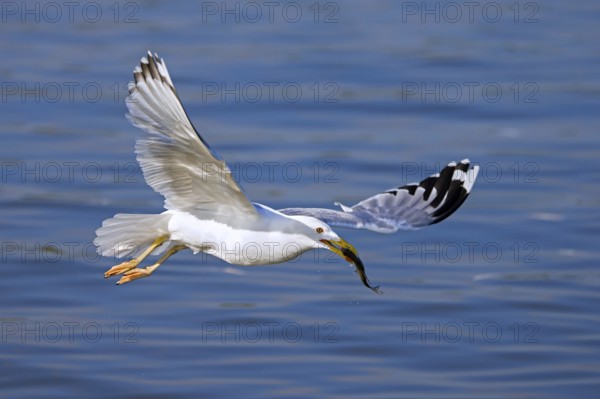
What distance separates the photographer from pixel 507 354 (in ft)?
41.1

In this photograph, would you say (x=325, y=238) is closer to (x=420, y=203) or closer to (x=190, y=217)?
(x=190, y=217)

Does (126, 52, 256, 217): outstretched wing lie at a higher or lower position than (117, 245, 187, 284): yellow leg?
higher

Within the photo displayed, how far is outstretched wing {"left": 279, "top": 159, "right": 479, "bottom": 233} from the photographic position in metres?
11.2

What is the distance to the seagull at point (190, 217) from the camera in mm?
8812

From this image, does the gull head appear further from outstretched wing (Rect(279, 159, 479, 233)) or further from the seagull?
outstretched wing (Rect(279, 159, 479, 233))

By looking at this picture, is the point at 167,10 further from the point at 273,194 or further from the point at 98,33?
the point at 273,194

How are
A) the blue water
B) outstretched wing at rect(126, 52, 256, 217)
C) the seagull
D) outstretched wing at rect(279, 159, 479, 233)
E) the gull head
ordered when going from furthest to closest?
the blue water, outstretched wing at rect(279, 159, 479, 233), the gull head, the seagull, outstretched wing at rect(126, 52, 256, 217)

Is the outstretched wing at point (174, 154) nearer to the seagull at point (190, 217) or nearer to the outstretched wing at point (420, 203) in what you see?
the seagull at point (190, 217)

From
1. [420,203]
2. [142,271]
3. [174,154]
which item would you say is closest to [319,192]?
[420,203]

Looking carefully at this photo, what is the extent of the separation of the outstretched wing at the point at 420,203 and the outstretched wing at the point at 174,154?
1.38 metres

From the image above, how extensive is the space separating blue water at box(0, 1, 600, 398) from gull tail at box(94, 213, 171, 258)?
1938mm

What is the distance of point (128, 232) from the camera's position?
994 cm

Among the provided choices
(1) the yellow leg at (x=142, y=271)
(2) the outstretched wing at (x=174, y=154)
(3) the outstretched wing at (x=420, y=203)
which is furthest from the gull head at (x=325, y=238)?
(3) the outstretched wing at (x=420, y=203)

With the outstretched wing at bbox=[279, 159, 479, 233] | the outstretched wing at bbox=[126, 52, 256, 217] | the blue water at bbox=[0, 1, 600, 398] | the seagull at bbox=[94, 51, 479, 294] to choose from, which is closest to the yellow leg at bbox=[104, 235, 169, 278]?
the seagull at bbox=[94, 51, 479, 294]
